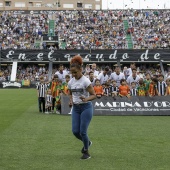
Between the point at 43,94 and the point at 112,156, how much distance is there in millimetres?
11581

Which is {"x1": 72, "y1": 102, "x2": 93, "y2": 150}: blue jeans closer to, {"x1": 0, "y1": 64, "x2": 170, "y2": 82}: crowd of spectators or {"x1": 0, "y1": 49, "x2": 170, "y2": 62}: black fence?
{"x1": 0, "y1": 49, "x2": 170, "y2": 62}: black fence

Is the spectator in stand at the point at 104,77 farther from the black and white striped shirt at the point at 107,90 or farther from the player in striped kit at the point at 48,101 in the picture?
the player in striped kit at the point at 48,101

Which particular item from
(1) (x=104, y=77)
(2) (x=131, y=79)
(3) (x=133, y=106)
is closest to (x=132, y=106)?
(3) (x=133, y=106)

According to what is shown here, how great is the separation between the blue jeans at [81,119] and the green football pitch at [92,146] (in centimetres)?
50

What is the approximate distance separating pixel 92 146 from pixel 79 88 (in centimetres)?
213

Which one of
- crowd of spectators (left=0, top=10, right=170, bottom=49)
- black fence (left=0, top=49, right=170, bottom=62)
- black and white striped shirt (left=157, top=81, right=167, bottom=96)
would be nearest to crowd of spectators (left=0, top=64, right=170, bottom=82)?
black fence (left=0, top=49, right=170, bottom=62)

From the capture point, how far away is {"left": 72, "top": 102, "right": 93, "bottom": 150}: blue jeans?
9.54m

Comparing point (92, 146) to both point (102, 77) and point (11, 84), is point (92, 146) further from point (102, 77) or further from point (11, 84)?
point (11, 84)

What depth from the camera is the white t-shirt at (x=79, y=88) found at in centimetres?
957

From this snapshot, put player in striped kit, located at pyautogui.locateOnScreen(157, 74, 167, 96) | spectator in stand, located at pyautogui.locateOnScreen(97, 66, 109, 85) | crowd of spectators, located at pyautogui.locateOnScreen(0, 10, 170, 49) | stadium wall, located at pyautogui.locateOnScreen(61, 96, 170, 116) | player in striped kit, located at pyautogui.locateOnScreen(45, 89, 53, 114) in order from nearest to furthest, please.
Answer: stadium wall, located at pyautogui.locateOnScreen(61, 96, 170, 116)
player in striped kit, located at pyautogui.locateOnScreen(157, 74, 167, 96)
player in striped kit, located at pyautogui.locateOnScreen(45, 89, 53, 114)
spectator in stand, located at pyautogui.locateOnScreen(97, 66, 109, 85)
crowd of spectators, located at pyautogui.locateOnScreen(0, 10, 170, 49)

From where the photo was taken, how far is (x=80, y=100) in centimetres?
958

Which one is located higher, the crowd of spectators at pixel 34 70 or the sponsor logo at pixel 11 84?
the crowd of spectators at pixel 34 70

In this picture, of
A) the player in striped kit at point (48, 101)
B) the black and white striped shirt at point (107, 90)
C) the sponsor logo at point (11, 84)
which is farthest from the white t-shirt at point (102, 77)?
the sponsor logo at point (11, 84)

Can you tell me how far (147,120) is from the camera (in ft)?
58.8
